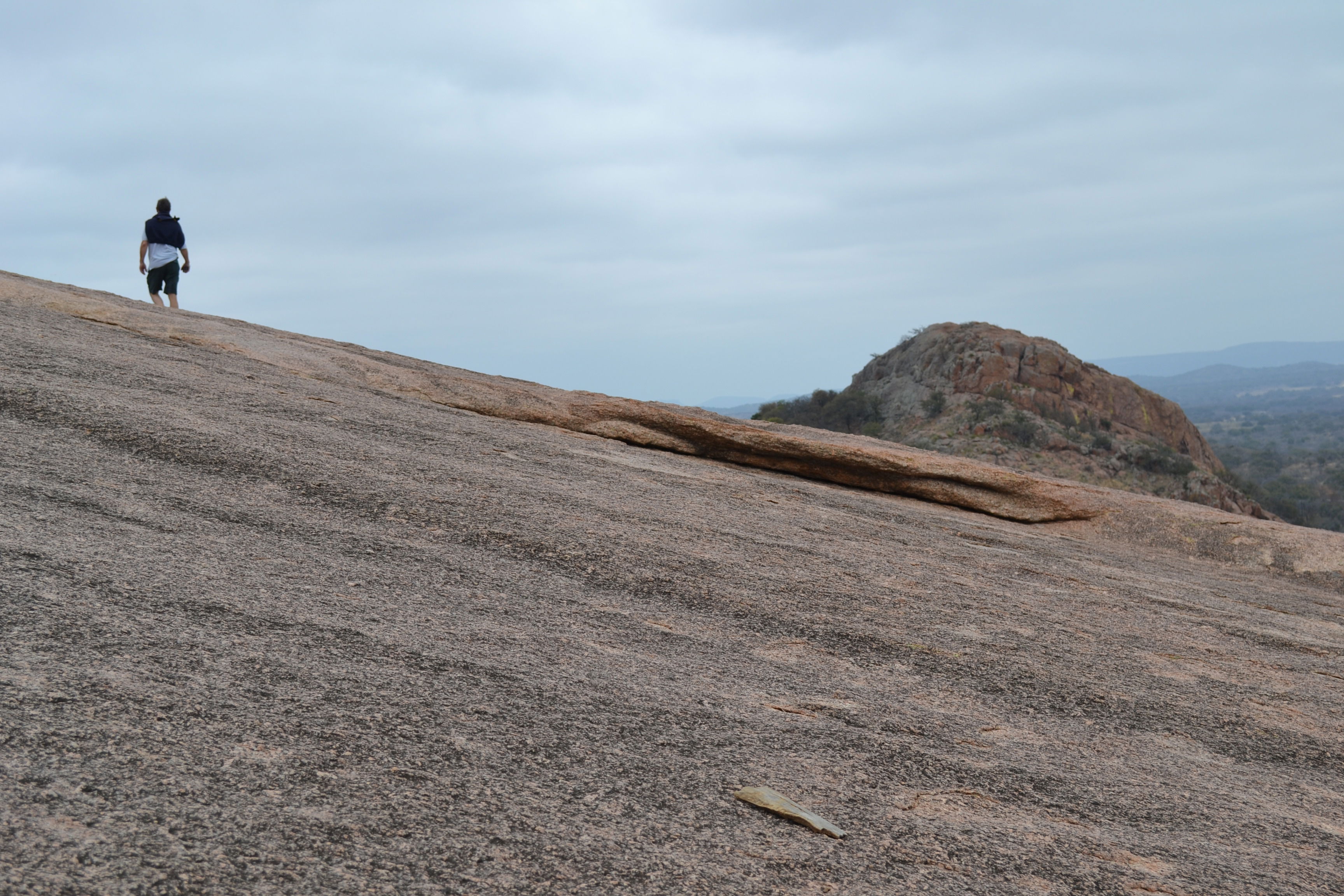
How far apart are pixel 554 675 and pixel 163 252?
13244mm

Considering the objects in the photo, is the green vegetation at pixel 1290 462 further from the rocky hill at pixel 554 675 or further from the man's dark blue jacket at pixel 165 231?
the man's dark blue jacket at pixel 165 231

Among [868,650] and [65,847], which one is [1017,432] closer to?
[868,650]

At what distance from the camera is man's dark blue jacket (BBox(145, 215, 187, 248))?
14.1m

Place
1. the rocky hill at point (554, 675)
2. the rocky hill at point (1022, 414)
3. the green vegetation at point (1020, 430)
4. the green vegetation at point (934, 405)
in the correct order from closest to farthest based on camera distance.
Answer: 1. the rocky hill at point (554, 675)
2. the rocky hill at point (1022, 414)
3. the green vegetation at point (1020, 430)
4. the green vegetation at point (934, 405)

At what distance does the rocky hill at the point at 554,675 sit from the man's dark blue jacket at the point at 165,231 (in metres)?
4.99

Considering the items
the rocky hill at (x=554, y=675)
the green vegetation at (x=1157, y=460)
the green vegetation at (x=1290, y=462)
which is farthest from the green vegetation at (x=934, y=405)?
the rocky hill at (x=554, y=675)

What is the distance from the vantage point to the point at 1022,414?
130 ft

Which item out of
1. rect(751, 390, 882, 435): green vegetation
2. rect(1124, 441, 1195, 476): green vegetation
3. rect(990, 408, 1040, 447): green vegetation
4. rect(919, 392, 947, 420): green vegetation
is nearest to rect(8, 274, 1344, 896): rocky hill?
rect(990, 408, 1040, 447): green vegetation

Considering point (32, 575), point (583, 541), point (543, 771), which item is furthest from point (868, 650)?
point (32, 575)

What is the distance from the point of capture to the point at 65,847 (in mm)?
2471

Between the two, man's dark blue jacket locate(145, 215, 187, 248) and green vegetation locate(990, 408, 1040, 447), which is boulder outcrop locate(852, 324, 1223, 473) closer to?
green vegetation locate(990, 408, 1040, 447)

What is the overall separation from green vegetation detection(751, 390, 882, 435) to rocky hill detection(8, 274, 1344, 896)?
34628mm

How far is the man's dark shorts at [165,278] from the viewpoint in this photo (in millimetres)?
14484

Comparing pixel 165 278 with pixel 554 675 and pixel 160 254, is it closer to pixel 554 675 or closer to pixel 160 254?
pixel 160 254
